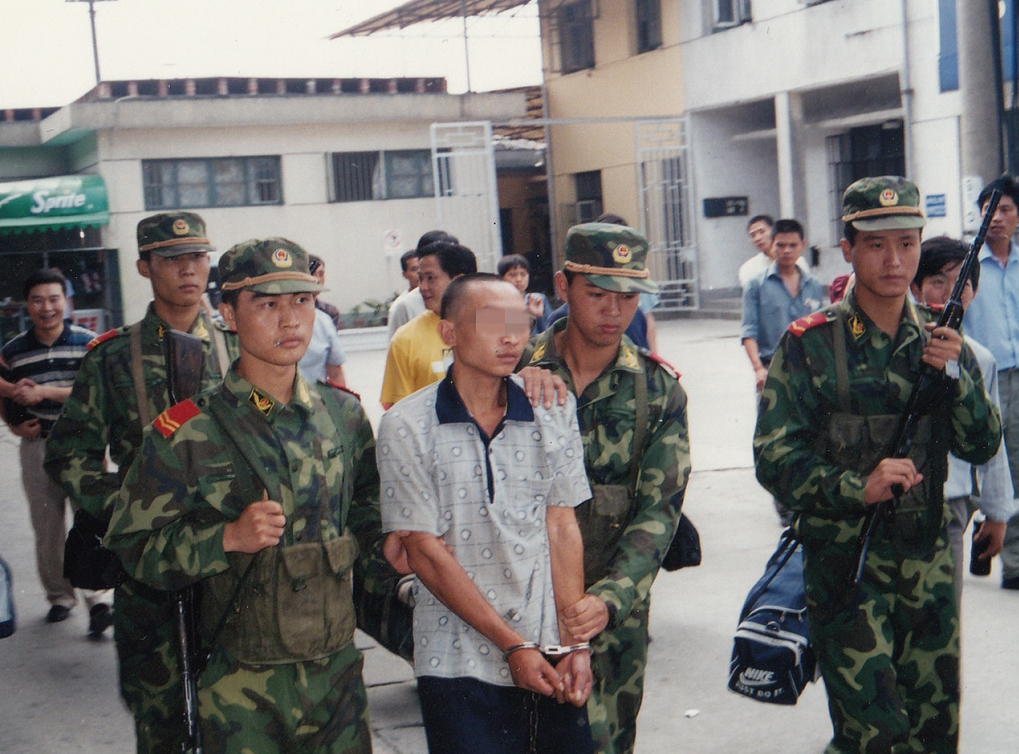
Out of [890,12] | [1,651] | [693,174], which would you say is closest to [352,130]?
[693,174]

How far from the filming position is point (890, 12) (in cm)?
1798

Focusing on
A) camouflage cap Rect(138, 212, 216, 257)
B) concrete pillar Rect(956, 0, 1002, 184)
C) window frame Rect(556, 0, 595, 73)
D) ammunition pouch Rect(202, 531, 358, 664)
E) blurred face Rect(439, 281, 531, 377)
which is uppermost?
window frame Rect(556, 0, 595, 73)

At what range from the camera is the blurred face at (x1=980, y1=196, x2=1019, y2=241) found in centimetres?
572

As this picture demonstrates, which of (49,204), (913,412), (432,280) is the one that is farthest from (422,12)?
(913,412)

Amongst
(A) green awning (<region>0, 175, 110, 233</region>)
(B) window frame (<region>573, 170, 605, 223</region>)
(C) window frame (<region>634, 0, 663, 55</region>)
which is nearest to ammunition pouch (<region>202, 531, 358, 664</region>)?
(C) window frame (<region>634, 0, 663, 55</region>)

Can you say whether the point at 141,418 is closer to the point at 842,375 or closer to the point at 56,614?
the point at 842,375

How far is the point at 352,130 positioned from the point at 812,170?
946 cm

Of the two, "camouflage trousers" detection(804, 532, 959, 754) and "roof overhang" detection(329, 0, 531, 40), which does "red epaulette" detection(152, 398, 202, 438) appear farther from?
"roof overhang" detection(329, 0, 531, 40)

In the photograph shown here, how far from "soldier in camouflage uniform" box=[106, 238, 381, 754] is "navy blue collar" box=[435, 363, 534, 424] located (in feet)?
1.07

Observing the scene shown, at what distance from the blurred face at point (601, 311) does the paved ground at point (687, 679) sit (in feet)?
6.24

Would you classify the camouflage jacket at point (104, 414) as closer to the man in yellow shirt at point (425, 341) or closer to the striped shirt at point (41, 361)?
the man in yellow shirt at point (425, 341)

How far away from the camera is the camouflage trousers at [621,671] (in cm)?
318

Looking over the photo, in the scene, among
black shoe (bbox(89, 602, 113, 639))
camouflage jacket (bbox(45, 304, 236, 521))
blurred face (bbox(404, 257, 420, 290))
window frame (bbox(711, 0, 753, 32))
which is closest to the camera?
camouflage jacket (bbox(45, 304, 236, 521))

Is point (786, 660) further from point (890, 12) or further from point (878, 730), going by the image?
point (890, 12)
